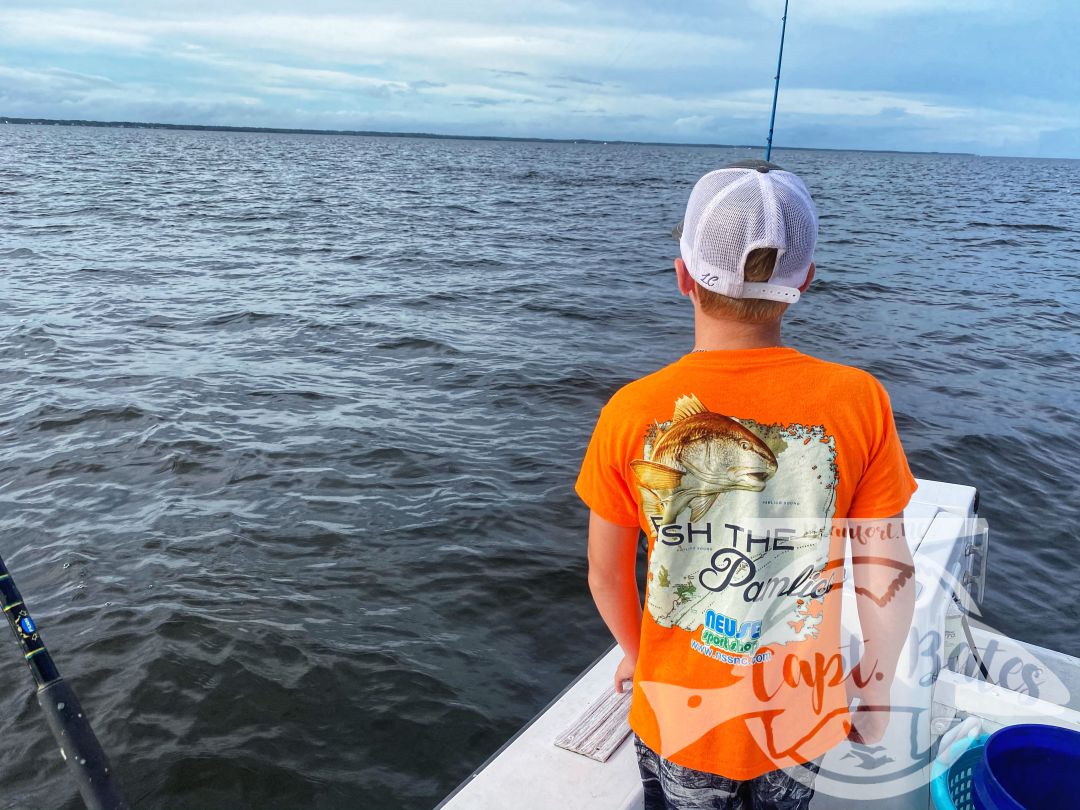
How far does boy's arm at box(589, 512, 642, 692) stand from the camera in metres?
→ 1.71

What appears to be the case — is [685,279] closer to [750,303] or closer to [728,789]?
[750,303]

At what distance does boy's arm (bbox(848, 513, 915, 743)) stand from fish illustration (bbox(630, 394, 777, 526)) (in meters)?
0.31

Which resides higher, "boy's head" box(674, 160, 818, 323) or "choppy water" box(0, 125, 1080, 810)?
"boy's head" box(674, 160, 818, 323)

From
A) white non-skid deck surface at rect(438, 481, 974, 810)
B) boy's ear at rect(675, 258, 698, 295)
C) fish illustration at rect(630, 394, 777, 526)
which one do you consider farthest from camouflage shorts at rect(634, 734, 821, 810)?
boy's ear at rect(675, 258, 698, 295)

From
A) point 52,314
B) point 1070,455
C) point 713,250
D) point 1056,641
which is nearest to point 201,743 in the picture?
point 713,250

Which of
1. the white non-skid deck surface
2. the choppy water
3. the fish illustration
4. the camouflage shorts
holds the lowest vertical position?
the choppy water

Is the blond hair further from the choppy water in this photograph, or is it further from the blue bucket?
the choppy water

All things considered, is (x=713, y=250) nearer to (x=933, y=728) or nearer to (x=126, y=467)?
(x=933, y=728)

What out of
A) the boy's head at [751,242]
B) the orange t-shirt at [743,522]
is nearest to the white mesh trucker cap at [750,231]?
the boy's head at [751,242]

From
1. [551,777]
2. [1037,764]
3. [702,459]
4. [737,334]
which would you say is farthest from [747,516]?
[1037,764]

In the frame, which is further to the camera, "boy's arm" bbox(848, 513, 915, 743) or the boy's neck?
"boy's arm" bbox(848, 513, 915, 743)

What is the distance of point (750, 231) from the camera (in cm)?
146

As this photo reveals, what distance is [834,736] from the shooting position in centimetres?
173

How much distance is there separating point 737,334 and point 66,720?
2130mm
